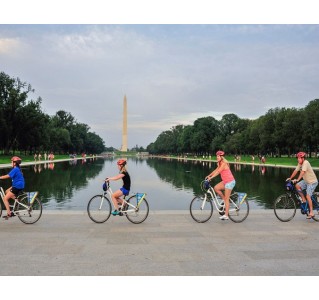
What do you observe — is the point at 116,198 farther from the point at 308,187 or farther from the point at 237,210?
the point at 308,187

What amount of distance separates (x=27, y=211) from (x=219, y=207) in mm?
5271

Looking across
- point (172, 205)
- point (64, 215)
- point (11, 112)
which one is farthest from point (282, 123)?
point (64, 215)

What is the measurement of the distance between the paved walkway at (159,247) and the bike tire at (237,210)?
0.64ft

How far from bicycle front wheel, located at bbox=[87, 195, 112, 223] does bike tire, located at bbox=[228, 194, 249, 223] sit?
133 inches

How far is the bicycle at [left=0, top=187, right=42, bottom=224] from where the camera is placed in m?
10.0

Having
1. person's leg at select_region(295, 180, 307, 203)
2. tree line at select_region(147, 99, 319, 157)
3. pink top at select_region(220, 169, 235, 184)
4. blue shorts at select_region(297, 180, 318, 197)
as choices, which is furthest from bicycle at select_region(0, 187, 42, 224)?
tree line at select_region(147, 99, 319, 157)

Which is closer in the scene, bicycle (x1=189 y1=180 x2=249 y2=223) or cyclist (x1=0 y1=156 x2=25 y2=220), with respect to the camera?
cyclist (x1=0 y1=156 x2=25 y2=220)

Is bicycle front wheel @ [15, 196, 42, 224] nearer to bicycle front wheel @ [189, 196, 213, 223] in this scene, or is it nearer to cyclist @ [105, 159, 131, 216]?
cyclist @ [105, 159, 131, 216]

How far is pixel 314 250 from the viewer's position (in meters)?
7.56

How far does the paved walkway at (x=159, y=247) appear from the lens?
6.30 m

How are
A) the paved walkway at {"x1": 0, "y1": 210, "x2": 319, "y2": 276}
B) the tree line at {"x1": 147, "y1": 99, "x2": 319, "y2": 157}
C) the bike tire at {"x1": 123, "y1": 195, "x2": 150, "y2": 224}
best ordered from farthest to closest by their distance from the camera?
the tree line at {"x1": 147, "y1": 99, "x2": 319, "y2": 157} → the bike tire at {"x1": 123, "y1": 195, "x2": 150, "y2": 224} → the paved walkway at {"x1": 0, "y1": 210, "x2": 319, "y2": 276}

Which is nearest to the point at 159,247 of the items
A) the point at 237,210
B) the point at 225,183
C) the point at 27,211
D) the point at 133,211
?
the point at 133,211

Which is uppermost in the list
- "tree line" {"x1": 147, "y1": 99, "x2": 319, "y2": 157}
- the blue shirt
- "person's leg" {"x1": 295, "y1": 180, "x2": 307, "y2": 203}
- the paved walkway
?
"tree line" {"x1": 147, "y1": 99, "x2": 319, "y2": 157}

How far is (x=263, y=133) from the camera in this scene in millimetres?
83312
